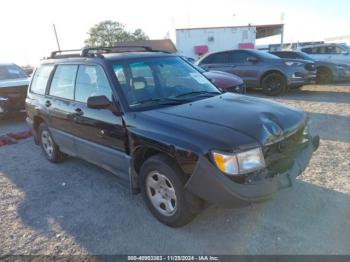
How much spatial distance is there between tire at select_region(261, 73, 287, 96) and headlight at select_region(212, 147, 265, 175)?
8.58m

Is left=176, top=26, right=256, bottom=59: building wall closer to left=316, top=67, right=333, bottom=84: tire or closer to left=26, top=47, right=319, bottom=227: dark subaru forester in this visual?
left=316, top=67, right=333, bottom=84: tire

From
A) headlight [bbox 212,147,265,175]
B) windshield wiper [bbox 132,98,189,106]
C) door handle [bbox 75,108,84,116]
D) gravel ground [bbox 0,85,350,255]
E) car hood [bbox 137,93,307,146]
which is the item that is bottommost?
gravel ground [bbox 0,85,350,255]

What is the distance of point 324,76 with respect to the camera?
44.8 ft

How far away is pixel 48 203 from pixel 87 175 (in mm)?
880

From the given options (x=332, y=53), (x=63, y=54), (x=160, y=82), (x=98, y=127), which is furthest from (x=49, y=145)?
(x=332, y=53)

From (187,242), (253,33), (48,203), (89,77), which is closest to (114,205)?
(48,203)

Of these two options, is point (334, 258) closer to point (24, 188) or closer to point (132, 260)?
point (132, 260)

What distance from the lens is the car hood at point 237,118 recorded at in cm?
293

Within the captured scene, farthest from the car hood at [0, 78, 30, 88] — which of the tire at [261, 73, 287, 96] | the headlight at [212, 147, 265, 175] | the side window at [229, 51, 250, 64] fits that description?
the headlight at [212, 147, 265, 175]

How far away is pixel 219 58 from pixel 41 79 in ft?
25.0

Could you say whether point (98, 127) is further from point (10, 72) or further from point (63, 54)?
point (10, 72)

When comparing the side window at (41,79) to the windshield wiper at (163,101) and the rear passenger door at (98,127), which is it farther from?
the windshield wiper at (163,101)

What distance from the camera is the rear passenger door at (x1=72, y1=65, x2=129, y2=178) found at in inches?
146

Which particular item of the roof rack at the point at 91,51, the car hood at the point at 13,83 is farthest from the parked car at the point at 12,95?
the roof rack at the point at 91,51
